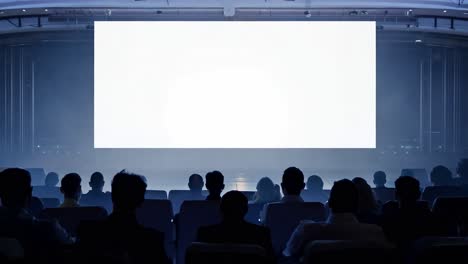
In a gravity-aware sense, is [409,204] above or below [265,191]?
above

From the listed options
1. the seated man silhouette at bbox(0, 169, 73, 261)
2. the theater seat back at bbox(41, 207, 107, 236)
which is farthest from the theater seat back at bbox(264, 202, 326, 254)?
the seated man silhouette at bbox(0, 169, 73, 261)

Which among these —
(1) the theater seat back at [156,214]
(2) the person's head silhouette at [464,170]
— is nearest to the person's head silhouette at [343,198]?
(1) the theater seat back at [156,214]

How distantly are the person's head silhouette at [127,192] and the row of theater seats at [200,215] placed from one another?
116 centimetres

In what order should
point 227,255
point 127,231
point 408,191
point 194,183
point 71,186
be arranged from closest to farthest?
point 227,255 → point 127,231 → point 408,191 → point 71,186 → point 194,183

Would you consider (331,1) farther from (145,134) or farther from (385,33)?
(145,134)

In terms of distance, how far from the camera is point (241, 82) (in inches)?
520

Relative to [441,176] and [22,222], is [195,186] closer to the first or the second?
[441,176]

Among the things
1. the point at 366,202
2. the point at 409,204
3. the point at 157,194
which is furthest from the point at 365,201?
the point at 157,194

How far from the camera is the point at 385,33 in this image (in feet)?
56.3

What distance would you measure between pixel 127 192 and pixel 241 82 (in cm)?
997

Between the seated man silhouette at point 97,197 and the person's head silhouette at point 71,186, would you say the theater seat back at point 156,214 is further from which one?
the seated man silhouette at point 97,197

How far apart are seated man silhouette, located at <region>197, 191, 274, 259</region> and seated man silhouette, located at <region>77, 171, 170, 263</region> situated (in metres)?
0.48

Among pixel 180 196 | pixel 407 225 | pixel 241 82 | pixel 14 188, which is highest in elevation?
pixel 241 82

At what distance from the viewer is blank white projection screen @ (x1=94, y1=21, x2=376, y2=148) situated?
13.1 m
